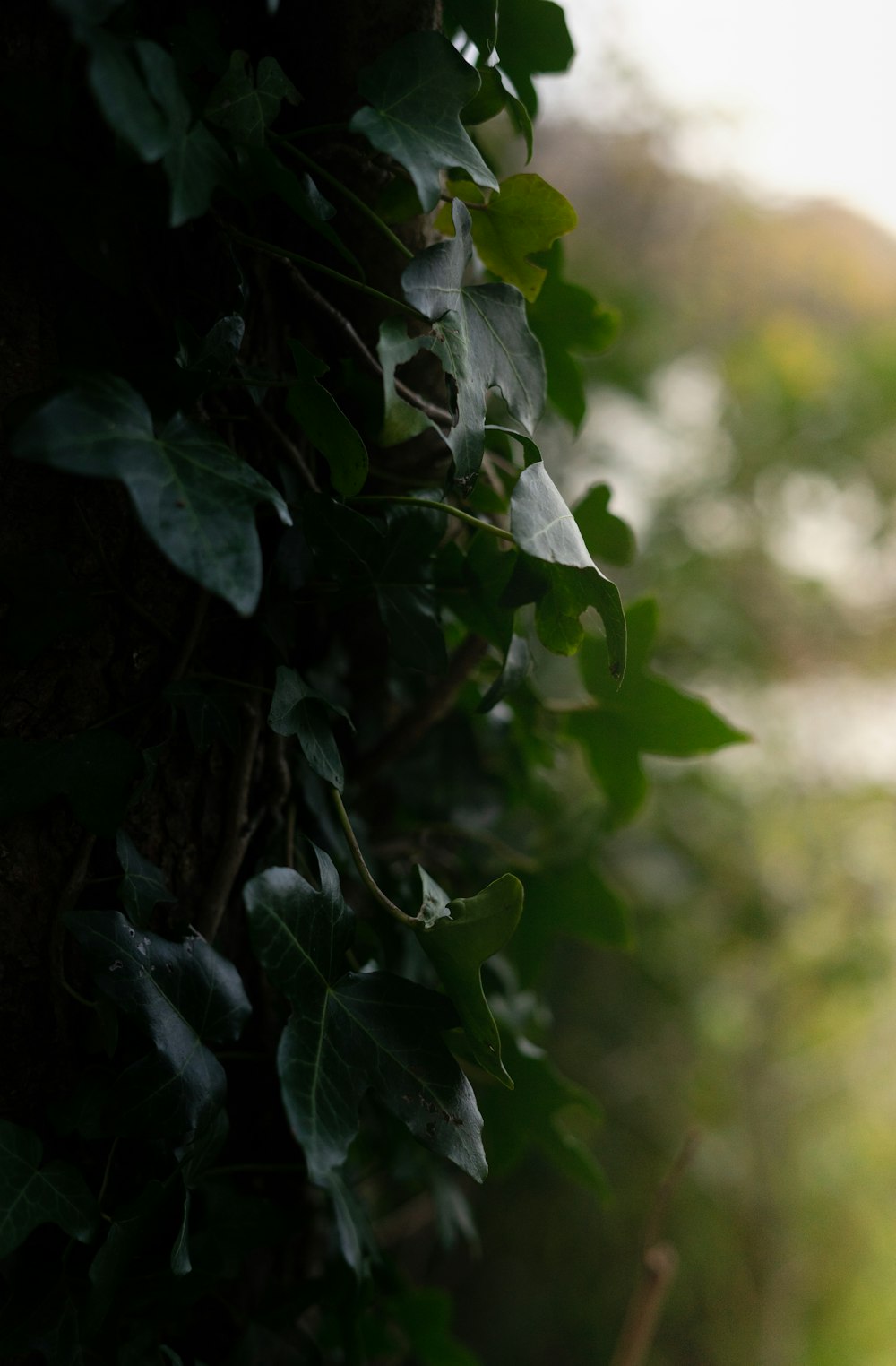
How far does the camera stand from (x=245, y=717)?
1.51 ft

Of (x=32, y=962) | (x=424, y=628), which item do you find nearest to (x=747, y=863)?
(x=424, y=628)

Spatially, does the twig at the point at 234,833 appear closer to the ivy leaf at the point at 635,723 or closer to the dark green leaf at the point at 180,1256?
the dark green leaf at the point at 180,1256

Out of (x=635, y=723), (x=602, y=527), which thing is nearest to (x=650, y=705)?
(x=635, y=723)

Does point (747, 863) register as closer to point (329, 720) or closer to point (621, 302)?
point (621, 302)

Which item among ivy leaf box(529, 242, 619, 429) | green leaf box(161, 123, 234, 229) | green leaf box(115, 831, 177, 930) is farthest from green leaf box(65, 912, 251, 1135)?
ivy leaf box(529, 242, 619, 429)

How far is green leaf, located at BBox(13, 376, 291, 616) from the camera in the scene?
30cm

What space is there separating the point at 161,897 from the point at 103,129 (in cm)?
33

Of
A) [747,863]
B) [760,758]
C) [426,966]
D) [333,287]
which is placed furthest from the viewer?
[760,758]

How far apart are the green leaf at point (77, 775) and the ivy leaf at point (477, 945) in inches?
5.7

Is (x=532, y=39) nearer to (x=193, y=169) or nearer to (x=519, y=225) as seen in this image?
(x=519, y=225)

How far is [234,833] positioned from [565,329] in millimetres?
369

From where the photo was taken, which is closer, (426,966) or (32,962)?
(32,962)

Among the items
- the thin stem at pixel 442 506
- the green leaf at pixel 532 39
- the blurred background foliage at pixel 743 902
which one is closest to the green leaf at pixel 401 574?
the thin stem at pixel 442 506

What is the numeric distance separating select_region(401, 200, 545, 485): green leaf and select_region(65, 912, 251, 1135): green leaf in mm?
236
